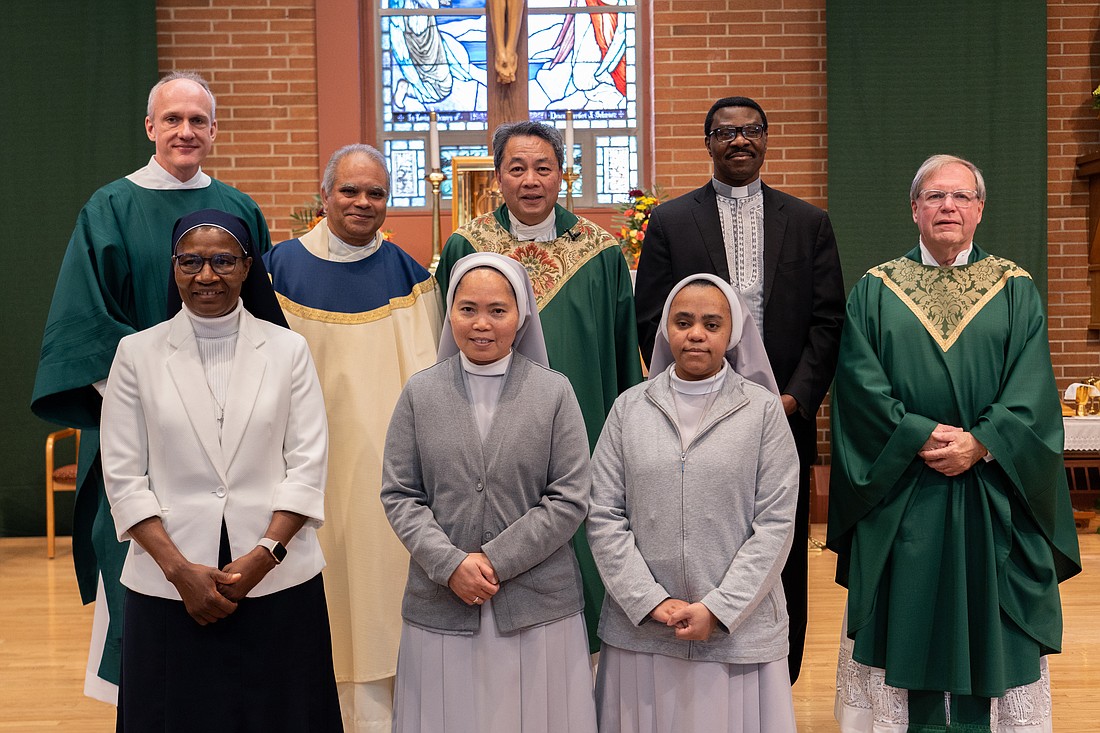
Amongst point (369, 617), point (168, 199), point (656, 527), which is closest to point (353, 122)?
point (168, 199)

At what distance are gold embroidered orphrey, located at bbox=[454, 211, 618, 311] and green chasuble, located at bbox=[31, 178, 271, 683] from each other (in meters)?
0.73

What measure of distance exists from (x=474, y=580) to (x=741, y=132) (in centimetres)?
175

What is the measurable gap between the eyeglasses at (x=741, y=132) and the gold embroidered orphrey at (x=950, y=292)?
2.16 ft

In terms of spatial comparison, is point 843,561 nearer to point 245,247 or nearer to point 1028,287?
point 1028,287

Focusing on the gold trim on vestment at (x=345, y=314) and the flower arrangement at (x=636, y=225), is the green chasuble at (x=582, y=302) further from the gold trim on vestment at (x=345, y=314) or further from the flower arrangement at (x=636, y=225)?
the flower arrangement at (x=636, y=225)

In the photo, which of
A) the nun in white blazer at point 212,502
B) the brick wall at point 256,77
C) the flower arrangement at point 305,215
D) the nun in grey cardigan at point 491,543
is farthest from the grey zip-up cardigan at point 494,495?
the brick wall at point 256,77

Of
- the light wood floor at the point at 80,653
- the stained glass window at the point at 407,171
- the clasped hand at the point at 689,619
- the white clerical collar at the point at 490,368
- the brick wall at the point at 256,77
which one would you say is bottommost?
the light wood floor at the point at 80,653

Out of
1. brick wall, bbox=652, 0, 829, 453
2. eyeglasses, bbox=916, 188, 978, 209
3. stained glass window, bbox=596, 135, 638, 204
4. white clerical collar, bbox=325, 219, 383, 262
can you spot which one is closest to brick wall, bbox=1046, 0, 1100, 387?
brick wall, bbox=652, 0, 829, 453

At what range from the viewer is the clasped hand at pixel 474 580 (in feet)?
8.20

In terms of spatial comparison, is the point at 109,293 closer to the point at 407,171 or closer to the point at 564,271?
the point at 564,271

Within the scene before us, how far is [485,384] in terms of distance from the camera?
2.68 metres

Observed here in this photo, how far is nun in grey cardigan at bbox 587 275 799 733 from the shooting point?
255 cm

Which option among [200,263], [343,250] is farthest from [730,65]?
[200,263]

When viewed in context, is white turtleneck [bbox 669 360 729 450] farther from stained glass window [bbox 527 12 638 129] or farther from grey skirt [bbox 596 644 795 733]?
stained glass window [bbox 527 12 638 129]
